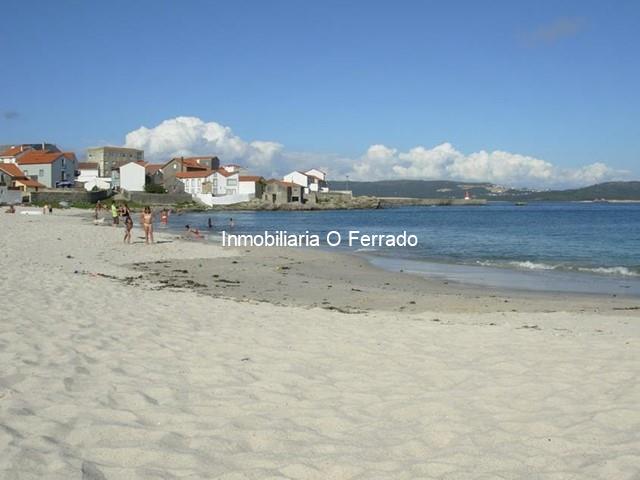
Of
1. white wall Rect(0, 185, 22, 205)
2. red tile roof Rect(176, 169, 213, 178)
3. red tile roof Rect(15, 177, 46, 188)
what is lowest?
white wall Rect(0, 185, 22, 205)

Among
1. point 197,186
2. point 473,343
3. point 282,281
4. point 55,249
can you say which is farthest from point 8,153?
point 473,343

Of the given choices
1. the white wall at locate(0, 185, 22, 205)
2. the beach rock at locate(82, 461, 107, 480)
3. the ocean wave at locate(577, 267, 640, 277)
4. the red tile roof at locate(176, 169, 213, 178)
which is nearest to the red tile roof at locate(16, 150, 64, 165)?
the red tile roof at locate(176, 169, 213, 178)

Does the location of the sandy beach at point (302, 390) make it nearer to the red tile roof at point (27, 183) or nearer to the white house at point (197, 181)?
the red tile roof at point (27, 183)

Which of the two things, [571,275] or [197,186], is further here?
[197,186]

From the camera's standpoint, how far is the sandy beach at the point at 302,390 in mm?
4293

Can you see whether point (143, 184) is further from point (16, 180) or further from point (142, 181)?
point (16, 180)

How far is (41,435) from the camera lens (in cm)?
442

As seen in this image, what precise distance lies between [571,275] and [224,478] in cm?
1983

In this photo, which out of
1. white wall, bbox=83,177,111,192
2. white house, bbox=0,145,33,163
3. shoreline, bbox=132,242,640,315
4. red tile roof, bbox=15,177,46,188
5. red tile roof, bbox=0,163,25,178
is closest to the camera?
shoreline, bbox=132,242,640,315

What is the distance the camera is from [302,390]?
6.04 m

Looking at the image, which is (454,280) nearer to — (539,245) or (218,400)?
(218,400)

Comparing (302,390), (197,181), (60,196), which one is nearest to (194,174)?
(197,181)

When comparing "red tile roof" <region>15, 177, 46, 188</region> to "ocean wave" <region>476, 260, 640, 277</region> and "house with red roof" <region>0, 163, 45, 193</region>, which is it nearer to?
"house with red roof" <region>0, 163, 45, 193</region>

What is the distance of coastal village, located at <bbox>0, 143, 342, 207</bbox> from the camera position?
302ft
